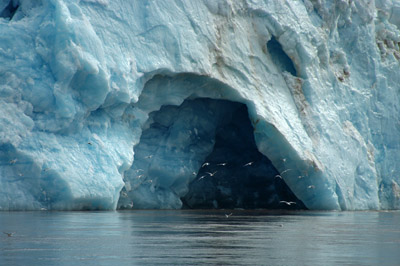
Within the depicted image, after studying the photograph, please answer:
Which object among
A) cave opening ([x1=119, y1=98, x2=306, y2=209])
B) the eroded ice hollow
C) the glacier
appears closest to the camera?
the glacier

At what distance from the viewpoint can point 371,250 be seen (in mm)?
7164

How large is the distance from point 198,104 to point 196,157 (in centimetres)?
158

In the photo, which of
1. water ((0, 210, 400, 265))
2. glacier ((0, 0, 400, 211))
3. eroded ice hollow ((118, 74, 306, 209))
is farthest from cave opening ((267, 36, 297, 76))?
water ((0, 210, 400, 265))

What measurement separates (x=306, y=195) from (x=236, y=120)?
3490 millimetres

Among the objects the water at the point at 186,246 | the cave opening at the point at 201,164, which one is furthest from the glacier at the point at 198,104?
the water at the point at 186,246

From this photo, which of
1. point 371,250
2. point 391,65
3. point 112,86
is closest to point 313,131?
point 391,65

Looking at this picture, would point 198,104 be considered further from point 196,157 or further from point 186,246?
point 186,246

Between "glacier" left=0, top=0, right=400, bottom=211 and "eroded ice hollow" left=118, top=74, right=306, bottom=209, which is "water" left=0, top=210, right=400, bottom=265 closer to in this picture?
"glacier" left=0, top=0, right=400, bottom=211

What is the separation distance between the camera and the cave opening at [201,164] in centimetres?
1961

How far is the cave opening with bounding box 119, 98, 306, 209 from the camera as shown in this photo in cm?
1961

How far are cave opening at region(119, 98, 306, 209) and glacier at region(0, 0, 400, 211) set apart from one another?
1.6 inches

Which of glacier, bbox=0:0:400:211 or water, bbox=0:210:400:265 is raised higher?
water, bbox=0:210:400:265

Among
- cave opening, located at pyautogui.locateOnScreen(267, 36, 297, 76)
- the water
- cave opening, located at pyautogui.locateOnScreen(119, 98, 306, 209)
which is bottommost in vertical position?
cave opening, located at pyautogui.locateOnScreen(119, 98, 306, 209)

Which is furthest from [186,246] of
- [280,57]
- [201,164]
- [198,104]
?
[280,57]
